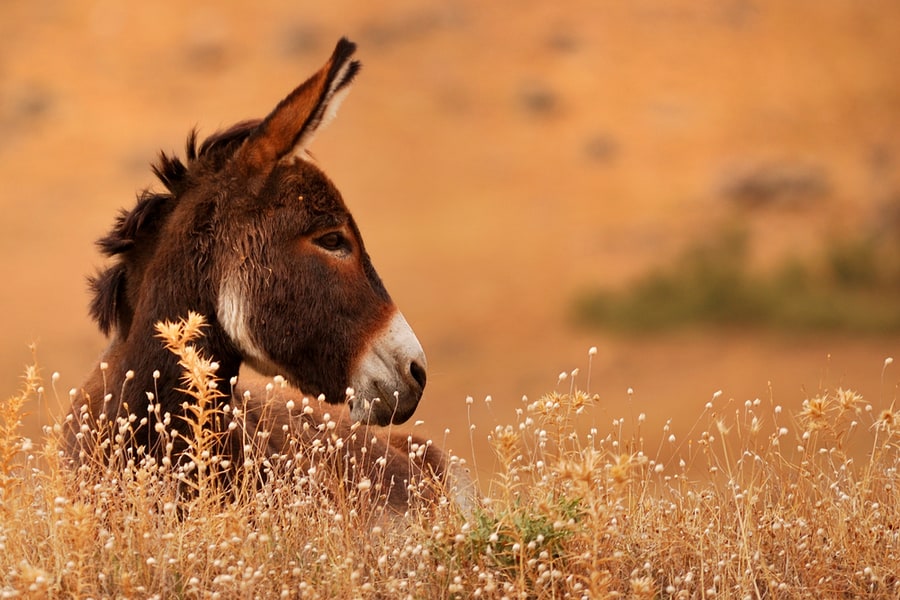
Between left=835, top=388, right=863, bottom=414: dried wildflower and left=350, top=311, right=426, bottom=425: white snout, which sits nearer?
left=835, top=388, right=863, bottom=414: dried wildflower

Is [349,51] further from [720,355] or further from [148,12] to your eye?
[148,12]

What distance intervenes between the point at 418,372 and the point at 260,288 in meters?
0.74

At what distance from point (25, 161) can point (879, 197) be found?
23723 mm

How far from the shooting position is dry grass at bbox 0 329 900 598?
418 centimetres

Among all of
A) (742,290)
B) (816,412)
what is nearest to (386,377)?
(816,412)

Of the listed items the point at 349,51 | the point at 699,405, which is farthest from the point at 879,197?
the point at 349,51

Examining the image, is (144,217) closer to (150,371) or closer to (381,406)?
(150,371)

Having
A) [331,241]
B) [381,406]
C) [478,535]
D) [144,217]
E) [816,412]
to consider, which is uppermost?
[144,217]

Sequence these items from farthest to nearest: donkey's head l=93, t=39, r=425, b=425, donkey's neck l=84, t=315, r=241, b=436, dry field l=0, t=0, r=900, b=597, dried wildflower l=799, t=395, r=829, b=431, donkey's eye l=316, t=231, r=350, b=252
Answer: dry field l=0, t=0, r=900, b=597 < donkey's eye l=316, t=231, r=350, b=252 < donkey's head l=93, t=39, r=425, b=425 < donkey's neck l=84, t=315, r=241, b=436 < dried wildflower l=799, t=395, r=829, b=431

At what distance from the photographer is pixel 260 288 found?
5.20 metres

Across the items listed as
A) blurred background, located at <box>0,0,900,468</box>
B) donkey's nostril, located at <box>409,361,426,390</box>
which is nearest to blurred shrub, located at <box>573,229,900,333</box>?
blurred background, located at <box>0,0,900,468</box>

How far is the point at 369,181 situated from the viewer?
3609 centimetres

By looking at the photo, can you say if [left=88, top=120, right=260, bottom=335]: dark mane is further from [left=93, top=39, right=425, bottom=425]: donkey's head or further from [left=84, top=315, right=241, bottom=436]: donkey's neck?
[left=84, top=315, right=241, bottom=436]: donkey's neck

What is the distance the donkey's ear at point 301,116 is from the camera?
5262 millimetres
